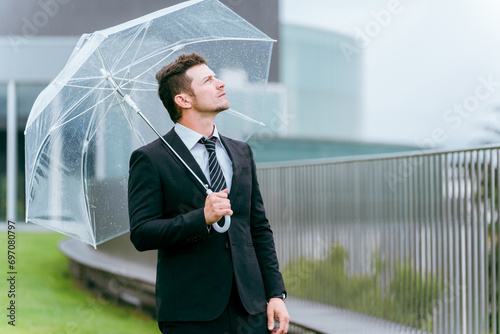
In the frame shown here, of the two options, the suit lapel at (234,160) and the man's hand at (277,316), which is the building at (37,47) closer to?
the suit lapel at (234,160)

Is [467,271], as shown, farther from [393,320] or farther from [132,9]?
[132,9]

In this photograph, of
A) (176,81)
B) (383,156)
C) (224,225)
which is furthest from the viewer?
(383,156)

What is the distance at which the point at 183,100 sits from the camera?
7.45 ft

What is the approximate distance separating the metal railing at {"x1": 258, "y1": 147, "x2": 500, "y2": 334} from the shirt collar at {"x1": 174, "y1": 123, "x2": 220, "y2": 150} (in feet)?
5.92

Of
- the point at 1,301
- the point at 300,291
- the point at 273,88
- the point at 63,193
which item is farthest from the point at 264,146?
the point at 63,193

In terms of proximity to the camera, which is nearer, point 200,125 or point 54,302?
point 200,125

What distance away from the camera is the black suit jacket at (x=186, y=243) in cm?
209

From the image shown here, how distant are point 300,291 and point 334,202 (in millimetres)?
801

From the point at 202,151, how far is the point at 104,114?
765mm

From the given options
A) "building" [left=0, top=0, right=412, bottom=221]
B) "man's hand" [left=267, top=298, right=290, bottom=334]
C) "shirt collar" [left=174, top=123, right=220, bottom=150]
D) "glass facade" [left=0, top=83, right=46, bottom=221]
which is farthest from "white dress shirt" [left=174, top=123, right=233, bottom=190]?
"glass facade" [left=0, top=83, right=46, bottom=221]

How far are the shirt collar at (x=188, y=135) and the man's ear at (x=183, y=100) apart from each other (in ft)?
0.20

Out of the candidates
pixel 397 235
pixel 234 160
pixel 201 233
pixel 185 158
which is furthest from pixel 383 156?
pixel 201 233

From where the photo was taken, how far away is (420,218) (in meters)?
4.08

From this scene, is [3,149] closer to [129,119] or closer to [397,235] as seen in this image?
[397,235]
